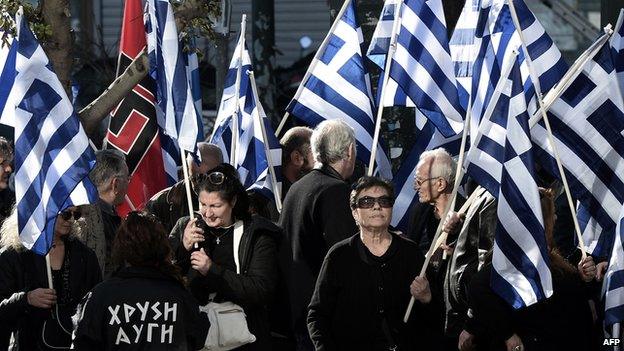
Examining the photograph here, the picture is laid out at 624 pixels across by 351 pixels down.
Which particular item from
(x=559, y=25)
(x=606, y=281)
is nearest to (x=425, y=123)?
(x=606, y=281)

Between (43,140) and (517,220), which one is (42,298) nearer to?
(43,140)

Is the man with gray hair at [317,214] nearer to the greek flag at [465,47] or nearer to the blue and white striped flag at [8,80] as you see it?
the greek flag at [465,47]

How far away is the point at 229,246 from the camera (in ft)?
30.1

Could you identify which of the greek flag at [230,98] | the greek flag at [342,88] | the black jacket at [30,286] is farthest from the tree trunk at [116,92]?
the black jacket at [30,286]

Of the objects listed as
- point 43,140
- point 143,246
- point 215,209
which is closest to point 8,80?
point 43,140

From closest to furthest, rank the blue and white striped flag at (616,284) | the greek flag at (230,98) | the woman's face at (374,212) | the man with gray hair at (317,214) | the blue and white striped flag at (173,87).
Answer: the woman's face at (374,212) → the blue and white striped flag at (616,284) → the man with gray hair at (317,214) → the blue and white striped flag at (173,87) → the greek flag at (230,98)

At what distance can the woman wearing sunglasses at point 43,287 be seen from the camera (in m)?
9.12

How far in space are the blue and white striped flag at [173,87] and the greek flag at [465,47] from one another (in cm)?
199

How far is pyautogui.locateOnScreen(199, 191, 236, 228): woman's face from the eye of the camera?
30.0 feet

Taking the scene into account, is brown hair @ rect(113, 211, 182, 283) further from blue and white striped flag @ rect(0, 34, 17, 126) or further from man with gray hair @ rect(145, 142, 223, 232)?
man with gray hair @ rect(145, 142, 223, 232)

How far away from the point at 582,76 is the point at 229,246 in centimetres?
Answer: 246

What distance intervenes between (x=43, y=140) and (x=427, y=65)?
2.67 m

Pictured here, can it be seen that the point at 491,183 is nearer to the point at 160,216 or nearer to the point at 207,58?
the point at 160,216

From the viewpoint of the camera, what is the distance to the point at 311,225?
32.8 feet
